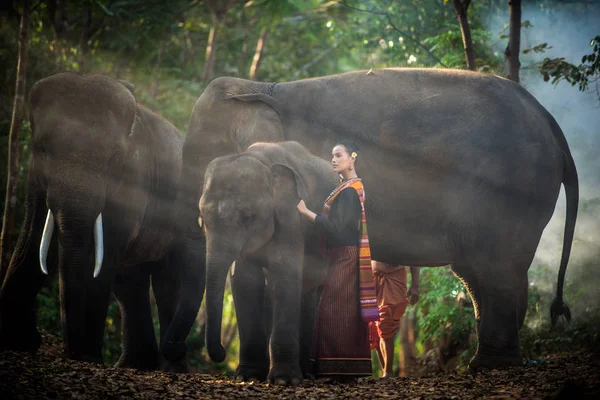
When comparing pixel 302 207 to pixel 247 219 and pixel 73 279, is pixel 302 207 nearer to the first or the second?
pixel 247 219

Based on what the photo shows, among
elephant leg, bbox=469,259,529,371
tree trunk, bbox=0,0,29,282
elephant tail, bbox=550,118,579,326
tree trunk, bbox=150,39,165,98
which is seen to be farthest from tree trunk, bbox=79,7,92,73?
elephant leg, bbox=469,259,529,371

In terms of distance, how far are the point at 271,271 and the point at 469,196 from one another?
212 cm

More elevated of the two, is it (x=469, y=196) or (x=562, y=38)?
(x=562, y=38)

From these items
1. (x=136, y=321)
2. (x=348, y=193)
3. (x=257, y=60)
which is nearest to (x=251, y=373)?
(x=348, y=193)

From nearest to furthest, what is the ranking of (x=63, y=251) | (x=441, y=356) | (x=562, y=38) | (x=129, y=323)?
(x=63, y=251) → (x=129, y=323) → (x=562, y=38) → (x=441, y=356)

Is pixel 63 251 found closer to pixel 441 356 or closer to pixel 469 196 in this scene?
pixel 469 196

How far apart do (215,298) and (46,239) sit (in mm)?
1999

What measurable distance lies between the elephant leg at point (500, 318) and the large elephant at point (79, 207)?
2.65 metres

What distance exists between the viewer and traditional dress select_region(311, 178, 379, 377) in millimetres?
6406

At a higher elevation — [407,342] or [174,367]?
[407,342]

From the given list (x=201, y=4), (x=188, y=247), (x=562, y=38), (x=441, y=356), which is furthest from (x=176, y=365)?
(x=201, y=4)

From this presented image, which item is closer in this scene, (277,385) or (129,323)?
(277,385)

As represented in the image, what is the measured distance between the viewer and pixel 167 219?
8555 millimetres

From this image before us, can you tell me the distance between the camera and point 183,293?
7254mm
